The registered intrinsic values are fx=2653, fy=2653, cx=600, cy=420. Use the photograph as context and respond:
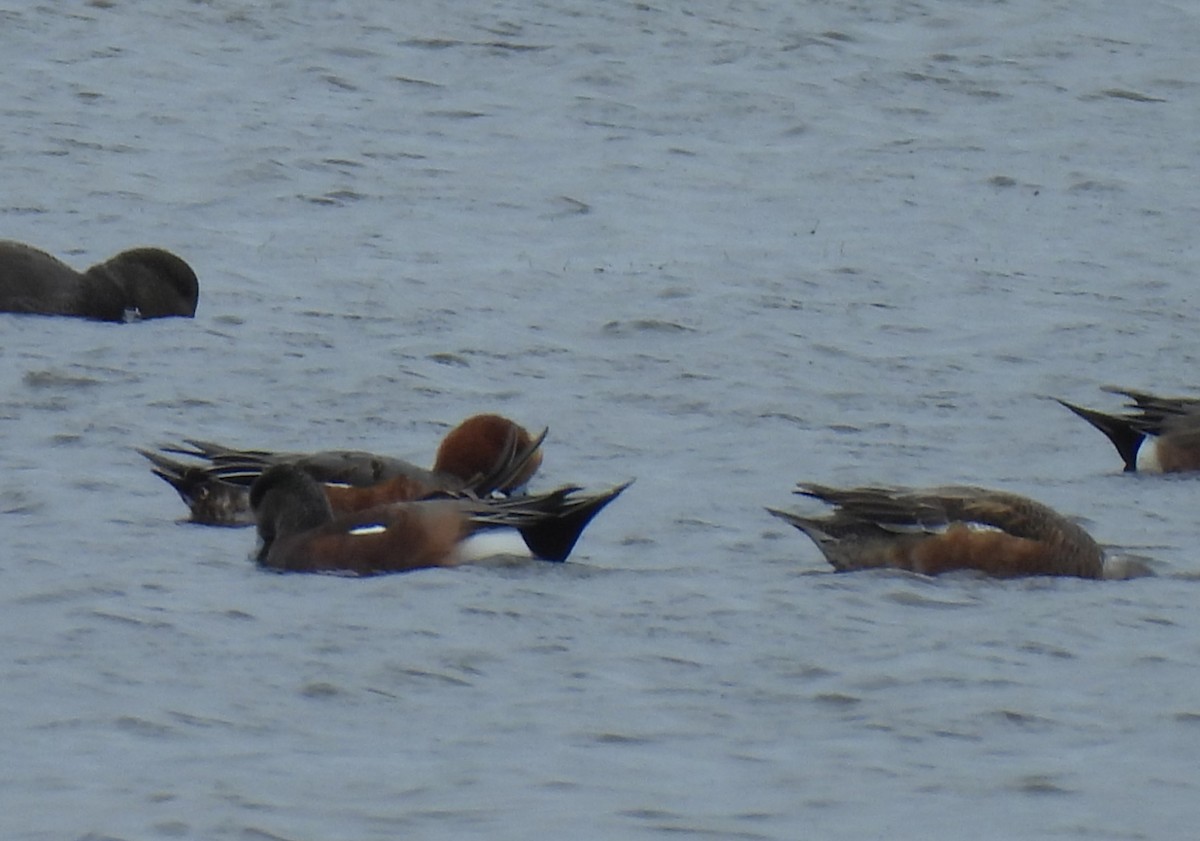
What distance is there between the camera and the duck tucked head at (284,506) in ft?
30.1

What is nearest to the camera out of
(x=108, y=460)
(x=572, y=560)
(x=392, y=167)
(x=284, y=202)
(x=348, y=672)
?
(x=348, y=672)

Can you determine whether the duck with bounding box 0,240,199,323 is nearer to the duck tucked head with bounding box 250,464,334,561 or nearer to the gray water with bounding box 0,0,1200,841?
the gray water with bounding box 0,0,1200,841

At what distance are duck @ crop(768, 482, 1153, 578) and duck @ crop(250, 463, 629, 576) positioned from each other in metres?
0.81

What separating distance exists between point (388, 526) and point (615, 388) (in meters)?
3.85

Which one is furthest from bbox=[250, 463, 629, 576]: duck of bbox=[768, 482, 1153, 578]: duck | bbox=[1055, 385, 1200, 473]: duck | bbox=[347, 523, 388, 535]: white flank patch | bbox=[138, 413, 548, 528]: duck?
bbox=[1055, 385, 1200, 473]: duck

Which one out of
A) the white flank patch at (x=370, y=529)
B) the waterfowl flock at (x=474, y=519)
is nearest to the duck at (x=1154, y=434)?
the waterfowl flock at (x=474, y=519)

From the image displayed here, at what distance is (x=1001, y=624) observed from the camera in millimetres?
8516

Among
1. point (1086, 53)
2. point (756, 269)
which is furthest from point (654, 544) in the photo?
point (1086, 53)

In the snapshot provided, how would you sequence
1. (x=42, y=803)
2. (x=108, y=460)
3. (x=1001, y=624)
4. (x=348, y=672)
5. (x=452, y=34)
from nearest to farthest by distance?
(x=42, y=803), (x=348, y=672), (x=1001, y=624), (x=108, y=460), (x=452, y=34)

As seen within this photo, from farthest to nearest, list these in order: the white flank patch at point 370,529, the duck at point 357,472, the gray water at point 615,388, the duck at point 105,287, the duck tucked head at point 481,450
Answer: the duck at point 105,287 → the duck tucked head at point 481,450 → the duck at point 357,472 → the white flank patch at point 370,529 → the gray water at point 615,388

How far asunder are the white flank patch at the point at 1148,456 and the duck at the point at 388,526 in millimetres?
3246

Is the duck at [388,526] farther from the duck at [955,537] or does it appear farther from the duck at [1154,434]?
the duck at [1154,434]

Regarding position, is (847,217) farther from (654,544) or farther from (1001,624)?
(1001,624)

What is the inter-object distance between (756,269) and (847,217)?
177 centimetres
